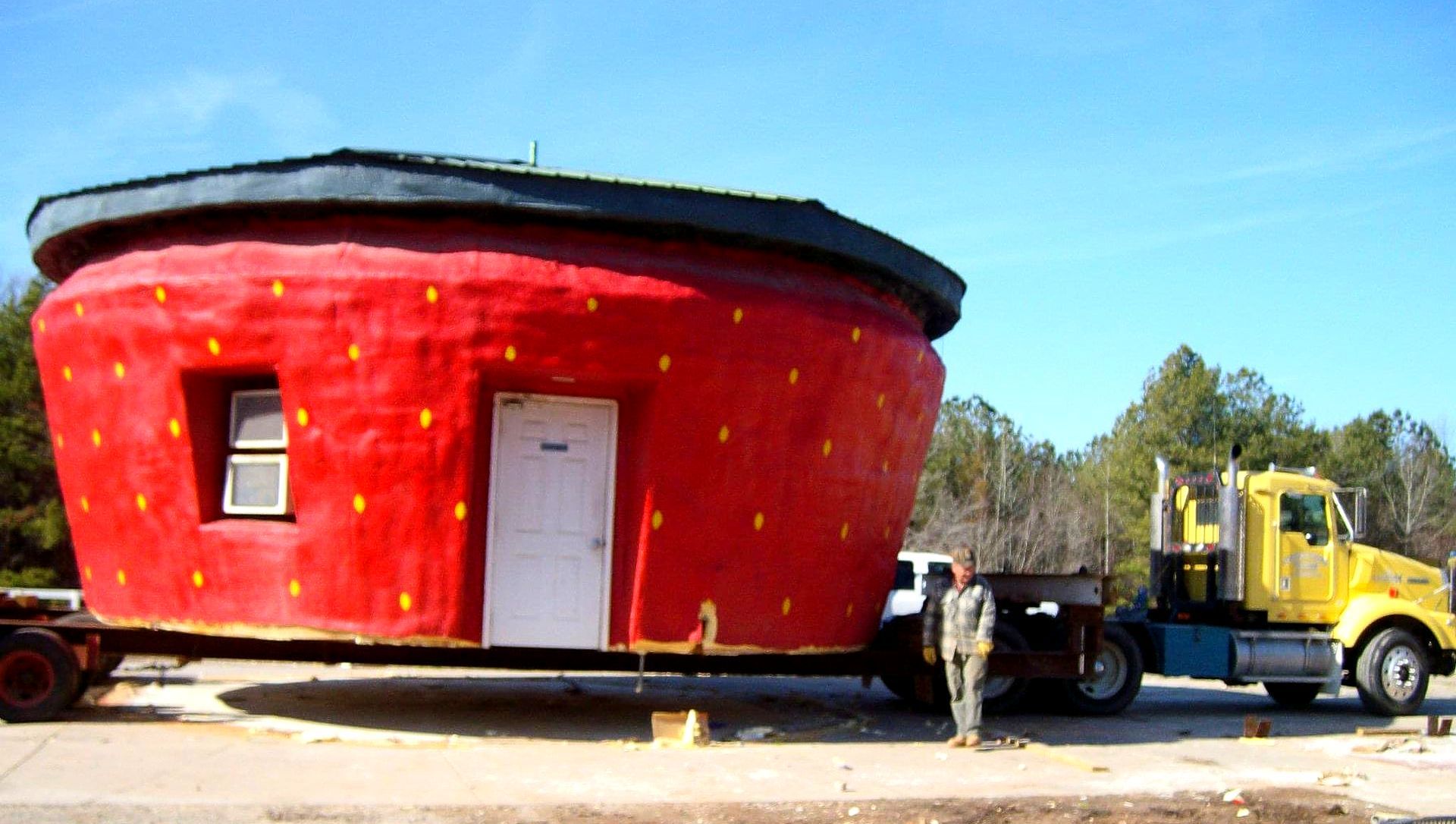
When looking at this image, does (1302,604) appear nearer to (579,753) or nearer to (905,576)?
(905,576)

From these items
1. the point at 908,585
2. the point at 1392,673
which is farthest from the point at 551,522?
the point at 908,585

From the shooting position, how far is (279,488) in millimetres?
10844

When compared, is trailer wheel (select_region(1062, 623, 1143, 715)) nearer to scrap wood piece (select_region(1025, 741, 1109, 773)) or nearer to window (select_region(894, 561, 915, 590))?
scrap wood piece (select_region(1025, 741, 1109, 773))

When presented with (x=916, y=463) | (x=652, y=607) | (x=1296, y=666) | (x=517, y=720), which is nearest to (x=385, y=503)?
(x=652, y=607)

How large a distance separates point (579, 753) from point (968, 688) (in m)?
3.45

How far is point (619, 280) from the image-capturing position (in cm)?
1058

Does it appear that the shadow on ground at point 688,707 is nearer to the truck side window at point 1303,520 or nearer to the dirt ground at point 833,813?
the truck side window at point 1303,520

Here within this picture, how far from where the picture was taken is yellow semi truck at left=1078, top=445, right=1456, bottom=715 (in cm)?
1508

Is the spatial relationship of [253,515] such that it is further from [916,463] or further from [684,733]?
[916,463]

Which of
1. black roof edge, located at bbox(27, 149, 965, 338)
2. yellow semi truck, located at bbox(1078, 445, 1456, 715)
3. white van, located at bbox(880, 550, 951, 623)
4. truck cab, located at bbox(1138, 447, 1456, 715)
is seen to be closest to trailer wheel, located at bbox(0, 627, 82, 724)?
black roof edge, located at bbox(27, 149, 965, 338)

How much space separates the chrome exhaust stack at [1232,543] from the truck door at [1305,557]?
0.54m

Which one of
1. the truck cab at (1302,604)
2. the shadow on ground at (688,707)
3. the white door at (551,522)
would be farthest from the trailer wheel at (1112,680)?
the white door at (551,522)

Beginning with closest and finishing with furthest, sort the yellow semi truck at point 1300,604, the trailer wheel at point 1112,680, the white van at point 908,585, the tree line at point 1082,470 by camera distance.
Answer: the trailer wheel at point 1112,680 → the yellow semi truck at point 1300,604 → the white van at point 908,585 → the tree line at point 1082,470

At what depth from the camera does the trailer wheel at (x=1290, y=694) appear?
16188mm
